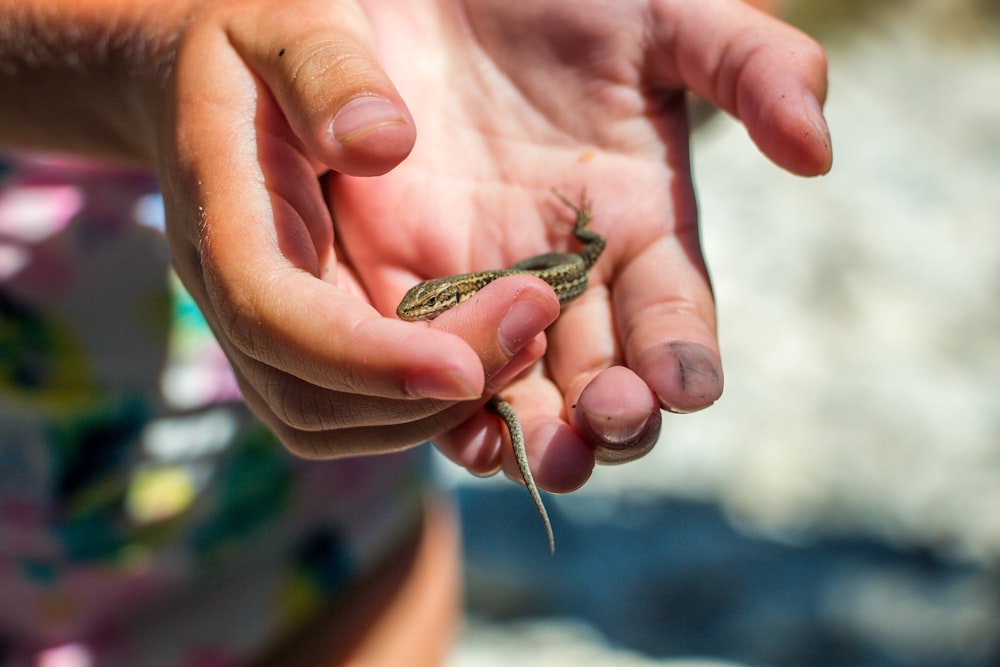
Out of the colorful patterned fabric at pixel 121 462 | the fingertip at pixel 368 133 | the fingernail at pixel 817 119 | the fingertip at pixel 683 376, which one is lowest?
the colorful patterned fabric at pixel 121 462

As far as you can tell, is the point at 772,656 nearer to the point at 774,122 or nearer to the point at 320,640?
the point at 320,640

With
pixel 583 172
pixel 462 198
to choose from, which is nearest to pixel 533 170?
pixel 583 172

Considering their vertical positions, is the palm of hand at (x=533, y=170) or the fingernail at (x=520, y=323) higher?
the fingernail at (x=520, y=323)

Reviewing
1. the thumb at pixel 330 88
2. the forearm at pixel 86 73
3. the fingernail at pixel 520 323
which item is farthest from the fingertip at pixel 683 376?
the forearm at pixel 86 73

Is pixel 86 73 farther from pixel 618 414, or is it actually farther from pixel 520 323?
pixel 618 414

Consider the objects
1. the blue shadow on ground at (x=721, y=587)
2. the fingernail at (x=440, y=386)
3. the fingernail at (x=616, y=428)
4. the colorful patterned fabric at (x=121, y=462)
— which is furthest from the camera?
the blue shadow on ground at (x=721, y=587)

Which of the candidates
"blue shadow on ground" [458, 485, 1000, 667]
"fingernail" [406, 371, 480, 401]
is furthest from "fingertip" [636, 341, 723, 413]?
"blue shadow on ground" [458, 485, 1000, 667]

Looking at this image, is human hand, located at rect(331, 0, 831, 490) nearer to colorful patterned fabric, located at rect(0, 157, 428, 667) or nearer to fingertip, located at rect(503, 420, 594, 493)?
fingertip, located at rect(503, 420, 594, 493)

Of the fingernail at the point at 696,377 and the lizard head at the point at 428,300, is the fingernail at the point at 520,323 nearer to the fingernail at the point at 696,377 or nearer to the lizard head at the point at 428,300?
the fingernail at the point at 696,377
